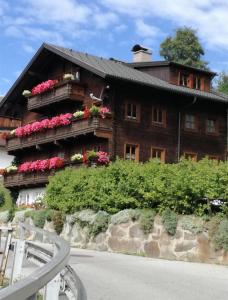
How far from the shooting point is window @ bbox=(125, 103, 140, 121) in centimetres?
3372

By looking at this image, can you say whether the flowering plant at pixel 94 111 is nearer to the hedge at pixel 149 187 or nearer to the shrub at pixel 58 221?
the hedge at pixel 149 187

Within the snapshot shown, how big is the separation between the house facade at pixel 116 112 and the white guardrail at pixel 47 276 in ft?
73.0

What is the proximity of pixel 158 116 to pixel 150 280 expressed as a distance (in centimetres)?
2515

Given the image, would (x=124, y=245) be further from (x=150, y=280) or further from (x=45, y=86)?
(x=45, y=86)

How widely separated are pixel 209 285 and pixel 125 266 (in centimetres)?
370

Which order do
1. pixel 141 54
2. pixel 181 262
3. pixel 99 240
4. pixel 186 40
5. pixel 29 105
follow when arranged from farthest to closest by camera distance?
1. pixel 186 40
2. pixel 141 54
3. pixel 29 105
4. pixel 99 240
5. pixel 181 262

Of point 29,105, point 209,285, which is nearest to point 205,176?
point 209,285

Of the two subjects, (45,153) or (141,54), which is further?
(141,54)

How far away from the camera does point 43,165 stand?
3509 centimetres

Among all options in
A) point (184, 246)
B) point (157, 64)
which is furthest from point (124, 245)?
point (157, 64)

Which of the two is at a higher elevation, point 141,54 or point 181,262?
point 141,54

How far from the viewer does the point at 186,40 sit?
65.0m

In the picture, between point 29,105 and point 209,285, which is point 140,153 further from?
point 209,285

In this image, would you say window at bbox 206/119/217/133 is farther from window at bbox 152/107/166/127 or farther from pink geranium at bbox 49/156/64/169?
pink geranium at bbox 49/156/64/169
